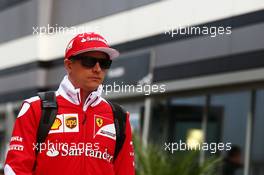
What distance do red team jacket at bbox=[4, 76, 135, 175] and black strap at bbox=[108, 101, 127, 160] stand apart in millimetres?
22

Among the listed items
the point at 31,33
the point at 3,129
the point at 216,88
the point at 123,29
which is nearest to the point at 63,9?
the point at 31,33

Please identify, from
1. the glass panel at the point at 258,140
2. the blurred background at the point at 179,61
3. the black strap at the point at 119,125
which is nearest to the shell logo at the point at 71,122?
the black strap at the point at 119,125

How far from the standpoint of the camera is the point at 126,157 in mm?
3961

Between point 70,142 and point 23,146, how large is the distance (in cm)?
23

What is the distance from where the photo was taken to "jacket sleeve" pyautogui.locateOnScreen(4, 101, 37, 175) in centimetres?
370

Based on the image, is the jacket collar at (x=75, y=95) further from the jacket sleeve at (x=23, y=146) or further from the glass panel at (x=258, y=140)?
the glass panel at (x=258, y=140)

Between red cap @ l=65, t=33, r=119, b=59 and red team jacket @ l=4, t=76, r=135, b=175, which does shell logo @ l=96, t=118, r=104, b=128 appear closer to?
red team jacket @ l=4, t=76, r=135, b=175

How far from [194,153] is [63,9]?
313 inches

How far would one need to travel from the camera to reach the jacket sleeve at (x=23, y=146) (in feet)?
12.1

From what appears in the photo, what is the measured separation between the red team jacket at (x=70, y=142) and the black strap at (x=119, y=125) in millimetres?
22

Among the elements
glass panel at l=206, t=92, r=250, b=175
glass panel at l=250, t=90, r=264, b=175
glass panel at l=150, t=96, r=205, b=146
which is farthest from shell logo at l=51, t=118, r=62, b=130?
glass panel at l=150, t=96, r=205, b=146

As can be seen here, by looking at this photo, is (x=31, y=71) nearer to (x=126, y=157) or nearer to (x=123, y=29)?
(x=123, y=29)

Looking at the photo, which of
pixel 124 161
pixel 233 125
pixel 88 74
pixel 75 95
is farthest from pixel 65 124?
pixel 233 125

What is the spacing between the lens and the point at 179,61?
1304 cm
